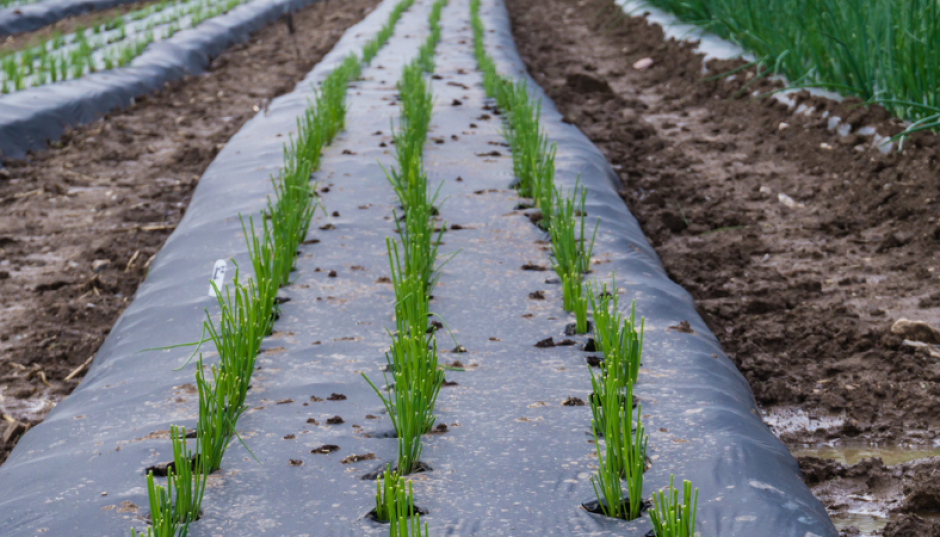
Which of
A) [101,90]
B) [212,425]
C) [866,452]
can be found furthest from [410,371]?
[101,90]

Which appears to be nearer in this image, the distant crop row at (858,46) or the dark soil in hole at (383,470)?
the dark soil in hole at (383,470)

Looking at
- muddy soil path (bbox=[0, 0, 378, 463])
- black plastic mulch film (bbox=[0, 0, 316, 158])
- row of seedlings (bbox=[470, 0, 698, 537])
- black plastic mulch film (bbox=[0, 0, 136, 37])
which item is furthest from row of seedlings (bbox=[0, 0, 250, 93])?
row of seedlings (bbox=[470, 0, 698, 537])

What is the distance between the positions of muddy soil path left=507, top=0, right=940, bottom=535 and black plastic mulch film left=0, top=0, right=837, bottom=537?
24 cm

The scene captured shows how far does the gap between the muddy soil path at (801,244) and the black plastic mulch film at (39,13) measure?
6.51 m

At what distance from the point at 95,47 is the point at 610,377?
19.5 ft

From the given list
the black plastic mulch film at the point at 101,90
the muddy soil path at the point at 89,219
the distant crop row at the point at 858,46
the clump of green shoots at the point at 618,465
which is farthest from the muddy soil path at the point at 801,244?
the black plastic mulch film at the point at 101,90

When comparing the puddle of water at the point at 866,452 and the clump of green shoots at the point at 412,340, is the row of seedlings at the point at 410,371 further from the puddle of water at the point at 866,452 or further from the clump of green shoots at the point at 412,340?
the puddle of water at the point at 866,452

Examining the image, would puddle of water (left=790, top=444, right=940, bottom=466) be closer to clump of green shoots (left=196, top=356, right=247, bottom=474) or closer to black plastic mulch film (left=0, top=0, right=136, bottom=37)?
clump of green shoots (left=196, top=356, right=247, bottom=474)

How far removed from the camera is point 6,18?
8.07 meters

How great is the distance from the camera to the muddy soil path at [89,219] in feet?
7.15

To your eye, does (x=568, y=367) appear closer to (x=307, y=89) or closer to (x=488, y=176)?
(x=488, y=176)

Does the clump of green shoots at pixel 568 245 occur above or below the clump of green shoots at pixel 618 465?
above

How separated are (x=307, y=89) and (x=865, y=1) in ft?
9.88

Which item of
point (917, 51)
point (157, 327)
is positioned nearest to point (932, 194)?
point (917, 51)
